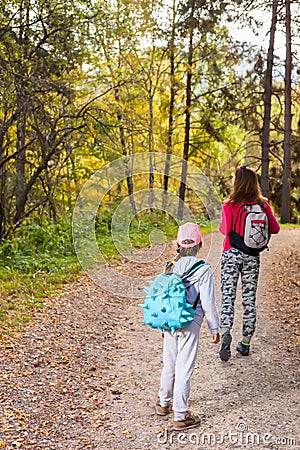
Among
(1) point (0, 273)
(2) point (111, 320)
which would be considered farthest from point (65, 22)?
(2) point (111, 320)

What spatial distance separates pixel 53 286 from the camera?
30.3 feet

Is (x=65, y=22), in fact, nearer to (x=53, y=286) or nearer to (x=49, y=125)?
(x=49, y=125)

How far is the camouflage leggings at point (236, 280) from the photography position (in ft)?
19.0

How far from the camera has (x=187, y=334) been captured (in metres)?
4.34

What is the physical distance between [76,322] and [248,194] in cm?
294

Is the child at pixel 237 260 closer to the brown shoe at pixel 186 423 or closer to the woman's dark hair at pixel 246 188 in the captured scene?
the woman's dark hair at pixel 246 188

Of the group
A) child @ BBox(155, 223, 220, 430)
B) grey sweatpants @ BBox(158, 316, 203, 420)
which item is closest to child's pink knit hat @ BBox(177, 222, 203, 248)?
child @ BBox(155, 223, 220, 430)

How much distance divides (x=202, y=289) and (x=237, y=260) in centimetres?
153

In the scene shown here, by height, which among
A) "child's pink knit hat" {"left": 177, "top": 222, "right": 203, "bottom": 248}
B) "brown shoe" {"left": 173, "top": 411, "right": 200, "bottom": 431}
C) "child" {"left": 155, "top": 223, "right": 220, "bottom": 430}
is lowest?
"brown shoe" {"left": 173, "top": 411, "right": 200, "bottom": 431}

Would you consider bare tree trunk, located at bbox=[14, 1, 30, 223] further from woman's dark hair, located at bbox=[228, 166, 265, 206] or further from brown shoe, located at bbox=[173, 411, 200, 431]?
brown shoe, located at bbox=[173, 411, 200, 431]

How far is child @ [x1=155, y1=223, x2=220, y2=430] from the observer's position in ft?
14.2

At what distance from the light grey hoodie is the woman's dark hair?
59.9 inches

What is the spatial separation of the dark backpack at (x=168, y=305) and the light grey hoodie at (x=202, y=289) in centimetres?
7

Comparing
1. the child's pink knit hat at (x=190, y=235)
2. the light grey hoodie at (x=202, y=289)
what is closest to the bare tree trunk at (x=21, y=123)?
the child's pink knit hat at (x=190, y=235)
